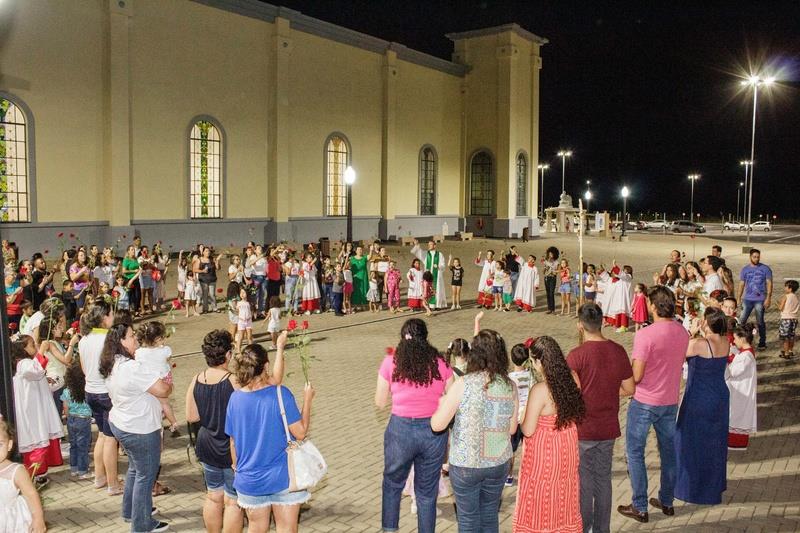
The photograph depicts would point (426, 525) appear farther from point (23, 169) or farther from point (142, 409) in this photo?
point (23, 169)

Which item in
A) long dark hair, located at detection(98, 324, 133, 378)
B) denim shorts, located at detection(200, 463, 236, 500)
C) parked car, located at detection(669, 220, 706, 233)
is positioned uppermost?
parked car, located at detection(669, 220, 706, 233)

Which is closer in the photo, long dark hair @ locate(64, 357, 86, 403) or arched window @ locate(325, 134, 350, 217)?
long dark hair @ locate(64, 357, 86, 403)

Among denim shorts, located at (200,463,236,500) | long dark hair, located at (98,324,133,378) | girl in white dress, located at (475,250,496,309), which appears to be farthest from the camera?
girl in white dress, located at (475,250,496,309)

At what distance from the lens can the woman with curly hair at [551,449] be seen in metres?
Result: 4.75

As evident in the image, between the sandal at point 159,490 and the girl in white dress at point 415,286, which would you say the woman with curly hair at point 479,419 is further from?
the girl in white dress at point 415,286

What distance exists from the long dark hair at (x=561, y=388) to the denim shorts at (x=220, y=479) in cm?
243

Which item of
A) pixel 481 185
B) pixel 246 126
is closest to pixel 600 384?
pixel 246 126

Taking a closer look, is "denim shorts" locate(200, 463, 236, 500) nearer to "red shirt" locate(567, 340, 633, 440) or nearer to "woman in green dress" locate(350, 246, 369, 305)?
"red shirt" locate(567, 340, 633, 440)

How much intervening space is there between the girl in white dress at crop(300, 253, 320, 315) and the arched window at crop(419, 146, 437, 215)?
22.0 meters

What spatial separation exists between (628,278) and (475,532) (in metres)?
12.5

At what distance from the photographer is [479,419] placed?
4.71 m

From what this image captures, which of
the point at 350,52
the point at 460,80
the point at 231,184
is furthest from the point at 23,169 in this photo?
the point at 460,80

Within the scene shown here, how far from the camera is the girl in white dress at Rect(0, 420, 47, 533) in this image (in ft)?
12.9

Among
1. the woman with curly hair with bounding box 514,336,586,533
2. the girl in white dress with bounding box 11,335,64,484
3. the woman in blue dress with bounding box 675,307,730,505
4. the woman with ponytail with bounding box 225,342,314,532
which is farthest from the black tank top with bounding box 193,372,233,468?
the woman in blue dress with bounding box 675,307,730,505
